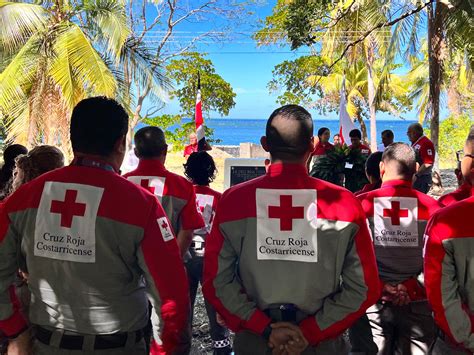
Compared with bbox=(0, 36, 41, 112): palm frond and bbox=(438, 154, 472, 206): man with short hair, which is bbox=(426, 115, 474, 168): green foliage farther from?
bbox=(438, 154, 472, 206): man with short hair

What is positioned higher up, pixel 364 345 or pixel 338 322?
pixel 338 322

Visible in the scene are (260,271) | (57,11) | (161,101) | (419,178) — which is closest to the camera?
(260,271)

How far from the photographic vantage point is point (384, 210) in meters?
3.26

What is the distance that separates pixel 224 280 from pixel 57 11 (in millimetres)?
12317

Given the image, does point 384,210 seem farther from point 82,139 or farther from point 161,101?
point 161,101

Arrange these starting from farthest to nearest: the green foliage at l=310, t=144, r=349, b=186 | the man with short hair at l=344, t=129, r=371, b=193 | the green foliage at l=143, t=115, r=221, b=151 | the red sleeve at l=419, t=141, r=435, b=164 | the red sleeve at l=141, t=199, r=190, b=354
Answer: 1. the green foliage at l=143, t=115, r=221, b=151
2. the red sleeve at l=419, t=141, r=435, b=164
3. the green foliage at l=310, t=144, r=349, b=186
4. the man with short hair at l=344, t=129, r=371, b=193
5. the red sleeve at l=141, t=199, r=190, b=354

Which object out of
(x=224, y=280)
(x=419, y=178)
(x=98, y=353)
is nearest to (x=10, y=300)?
(x=98, y=353)

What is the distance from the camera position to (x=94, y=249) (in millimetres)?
2125

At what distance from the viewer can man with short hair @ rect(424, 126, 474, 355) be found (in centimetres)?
225

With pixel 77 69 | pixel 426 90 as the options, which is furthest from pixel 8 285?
pixel 426 90

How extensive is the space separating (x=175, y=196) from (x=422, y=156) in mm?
6561

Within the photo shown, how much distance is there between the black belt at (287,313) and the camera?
90.4 inches

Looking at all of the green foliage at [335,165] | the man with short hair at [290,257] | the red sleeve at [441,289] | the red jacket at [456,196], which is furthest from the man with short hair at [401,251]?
the green foliage at [335,165]

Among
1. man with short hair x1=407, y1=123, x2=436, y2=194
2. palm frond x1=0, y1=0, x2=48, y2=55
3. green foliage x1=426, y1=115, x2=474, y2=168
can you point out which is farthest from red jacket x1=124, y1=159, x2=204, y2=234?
green foliage x1=426, y1=115, x2=474, y2=168
